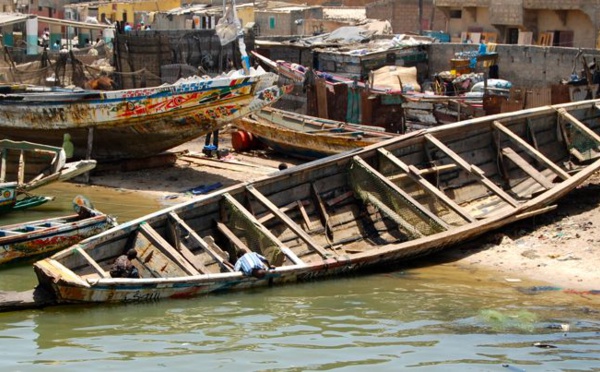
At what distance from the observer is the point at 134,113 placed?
20672mm

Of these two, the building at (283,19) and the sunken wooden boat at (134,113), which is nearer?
the sunken wooden boat at (134,113)

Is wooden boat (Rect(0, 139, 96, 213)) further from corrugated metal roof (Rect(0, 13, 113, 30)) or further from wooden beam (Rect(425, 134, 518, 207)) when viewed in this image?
corrugated metal roof (Rect(0, 13, 113, 30))

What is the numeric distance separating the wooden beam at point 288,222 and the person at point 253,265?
833 millimetres

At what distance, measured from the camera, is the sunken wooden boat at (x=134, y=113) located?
66.8 ft

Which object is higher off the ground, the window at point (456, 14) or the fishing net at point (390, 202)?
the window at point (456, 14)

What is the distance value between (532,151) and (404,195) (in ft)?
8.96

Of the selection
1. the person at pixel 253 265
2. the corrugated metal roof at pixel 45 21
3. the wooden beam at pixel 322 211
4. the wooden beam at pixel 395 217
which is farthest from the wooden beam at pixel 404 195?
the corrugated metal roof at pixel 45 21

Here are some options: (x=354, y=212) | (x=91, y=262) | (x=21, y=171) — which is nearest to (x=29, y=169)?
(x=21, y=171)

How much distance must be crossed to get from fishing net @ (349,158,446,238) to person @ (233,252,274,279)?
2.46 meters

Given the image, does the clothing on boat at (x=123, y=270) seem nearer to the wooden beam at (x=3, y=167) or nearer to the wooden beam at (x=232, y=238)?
the wooden beam at (x=232, y=238)

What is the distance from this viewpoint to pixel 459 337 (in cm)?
1125

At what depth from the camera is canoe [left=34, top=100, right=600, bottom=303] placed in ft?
40.6

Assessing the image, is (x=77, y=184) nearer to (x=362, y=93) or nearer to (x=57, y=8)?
(x=362, y=93)

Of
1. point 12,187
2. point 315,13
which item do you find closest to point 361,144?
point 12,187
